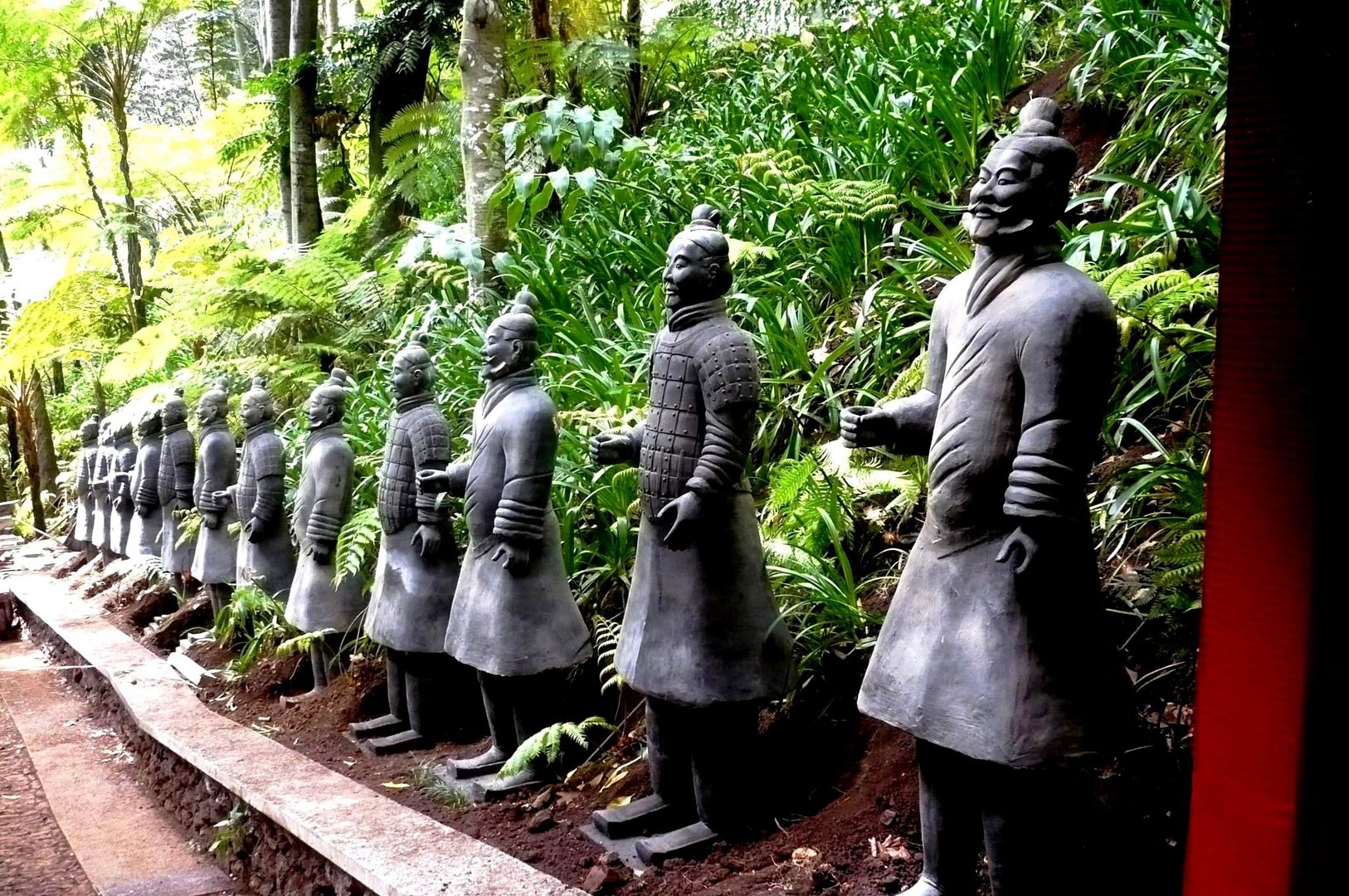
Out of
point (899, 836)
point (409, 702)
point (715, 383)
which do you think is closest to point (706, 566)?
point (715, 383)

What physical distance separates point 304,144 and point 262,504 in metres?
4.27

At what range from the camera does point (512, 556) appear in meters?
3.95

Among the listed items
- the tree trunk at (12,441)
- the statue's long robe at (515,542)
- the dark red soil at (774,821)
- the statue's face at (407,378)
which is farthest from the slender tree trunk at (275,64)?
the tree trunk at (12,441)

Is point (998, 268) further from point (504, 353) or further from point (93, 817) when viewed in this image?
point (93, 817)

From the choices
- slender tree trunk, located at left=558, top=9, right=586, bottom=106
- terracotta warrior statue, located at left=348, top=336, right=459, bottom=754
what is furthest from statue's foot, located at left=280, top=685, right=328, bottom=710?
slender tree trunk, located at left=558, top=9, right=586, bottom=106

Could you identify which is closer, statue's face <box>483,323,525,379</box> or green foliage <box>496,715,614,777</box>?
green foliage <box>496,715,614,777</box>

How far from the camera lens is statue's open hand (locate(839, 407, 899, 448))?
250 cm

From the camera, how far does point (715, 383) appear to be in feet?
10.4

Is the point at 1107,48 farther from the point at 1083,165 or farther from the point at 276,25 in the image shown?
the point at 276,25

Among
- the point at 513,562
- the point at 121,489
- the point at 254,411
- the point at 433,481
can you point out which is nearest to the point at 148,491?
the point at 121,489

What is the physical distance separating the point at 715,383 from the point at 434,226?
420cm

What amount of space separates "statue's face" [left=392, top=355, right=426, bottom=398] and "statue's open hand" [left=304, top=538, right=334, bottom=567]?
1.08m

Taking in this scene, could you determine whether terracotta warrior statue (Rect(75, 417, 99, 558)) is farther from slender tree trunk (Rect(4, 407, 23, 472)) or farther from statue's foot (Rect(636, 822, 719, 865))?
statue's foot (Rect(636, 822, 719, 865))

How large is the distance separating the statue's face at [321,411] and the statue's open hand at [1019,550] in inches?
158
